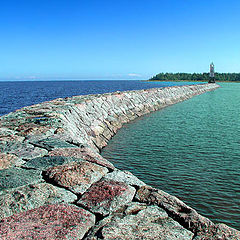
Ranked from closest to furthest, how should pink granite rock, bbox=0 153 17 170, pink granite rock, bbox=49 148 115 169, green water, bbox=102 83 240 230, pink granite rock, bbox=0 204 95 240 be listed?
pink granite rock, bbox=0 204 95 240
pink granite rock, bbox=0 153 17 170
pink granite rock, bbox=49 148 115 169
green water, bbox=102 83 240 230

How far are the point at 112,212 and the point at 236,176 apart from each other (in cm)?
498

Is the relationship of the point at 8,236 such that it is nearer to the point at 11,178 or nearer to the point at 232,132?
the point at 11,178

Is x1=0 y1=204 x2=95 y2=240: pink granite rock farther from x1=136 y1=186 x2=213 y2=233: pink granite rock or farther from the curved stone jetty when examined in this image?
x1=136 y1=186 x2=213 y2=233: pink granite rock

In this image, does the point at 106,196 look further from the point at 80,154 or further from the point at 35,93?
the point at 35,93

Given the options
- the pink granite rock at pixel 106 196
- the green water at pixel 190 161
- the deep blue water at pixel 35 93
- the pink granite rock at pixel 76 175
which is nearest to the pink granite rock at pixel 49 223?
the pink granite rock at pixel 106 196

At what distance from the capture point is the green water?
5.71 meters

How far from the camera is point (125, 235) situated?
109 inches

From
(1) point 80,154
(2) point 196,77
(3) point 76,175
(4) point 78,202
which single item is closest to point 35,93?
(1) point 80,154

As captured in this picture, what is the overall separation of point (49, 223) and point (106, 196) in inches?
36.5

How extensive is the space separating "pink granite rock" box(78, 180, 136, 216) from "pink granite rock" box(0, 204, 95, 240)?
0.64 feet

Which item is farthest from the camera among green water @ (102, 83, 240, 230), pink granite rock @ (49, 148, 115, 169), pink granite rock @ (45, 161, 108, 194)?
green water @ (102, 83, 240, 230)

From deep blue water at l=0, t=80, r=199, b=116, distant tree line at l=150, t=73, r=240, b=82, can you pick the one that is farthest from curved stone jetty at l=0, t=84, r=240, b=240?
distant tree line at l=150, t=73, r=240, b=82

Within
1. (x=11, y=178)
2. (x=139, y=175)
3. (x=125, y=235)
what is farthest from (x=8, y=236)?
(x=139, y=175)

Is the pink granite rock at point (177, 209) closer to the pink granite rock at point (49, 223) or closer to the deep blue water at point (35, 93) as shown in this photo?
the pink granite rock at point (49, 223)
